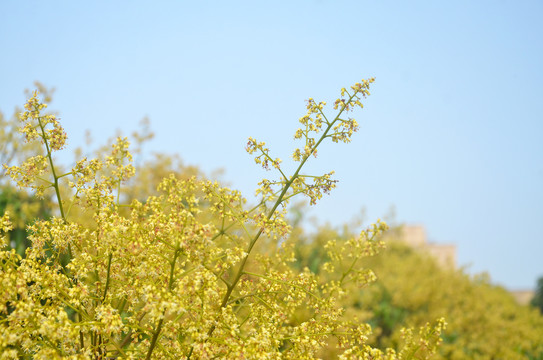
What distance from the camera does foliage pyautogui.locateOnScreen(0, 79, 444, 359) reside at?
286 centimetres

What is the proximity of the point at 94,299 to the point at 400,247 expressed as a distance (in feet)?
112

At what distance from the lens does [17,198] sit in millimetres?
11352

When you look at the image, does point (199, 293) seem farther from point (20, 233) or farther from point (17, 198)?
point (17, 198)

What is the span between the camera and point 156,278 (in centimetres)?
316

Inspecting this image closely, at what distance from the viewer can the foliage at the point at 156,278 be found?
2.86m

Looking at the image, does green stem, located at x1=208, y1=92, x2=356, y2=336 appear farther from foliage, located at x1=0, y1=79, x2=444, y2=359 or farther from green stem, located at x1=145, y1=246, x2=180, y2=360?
green stem, located at x1=145, y1=246, x2=180, y2=360

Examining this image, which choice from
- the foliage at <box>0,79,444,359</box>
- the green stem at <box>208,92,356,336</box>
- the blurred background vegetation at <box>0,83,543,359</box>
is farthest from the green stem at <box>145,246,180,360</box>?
the blurred background vegetation at <box>0,83,543,359</box>

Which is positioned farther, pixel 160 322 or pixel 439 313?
pixel 439 313

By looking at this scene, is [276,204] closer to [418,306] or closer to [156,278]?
[156,278]

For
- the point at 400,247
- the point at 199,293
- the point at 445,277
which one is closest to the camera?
the point at 199,293

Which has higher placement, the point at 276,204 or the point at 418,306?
the point at 418,306

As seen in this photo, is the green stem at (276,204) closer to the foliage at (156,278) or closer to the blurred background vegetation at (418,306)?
the foliage at (156,278)

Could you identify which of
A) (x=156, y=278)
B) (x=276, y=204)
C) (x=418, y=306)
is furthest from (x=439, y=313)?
(x=156, y=278)

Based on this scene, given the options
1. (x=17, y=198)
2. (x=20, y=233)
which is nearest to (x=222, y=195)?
(x=20, y=233)
